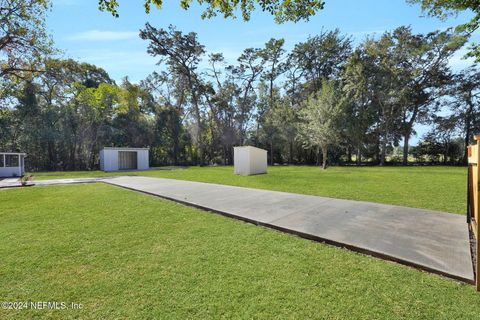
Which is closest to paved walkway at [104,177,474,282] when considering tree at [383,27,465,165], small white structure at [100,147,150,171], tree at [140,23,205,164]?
small white structure at [100,147,150,171]

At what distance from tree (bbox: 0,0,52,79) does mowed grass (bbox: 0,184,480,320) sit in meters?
12.2

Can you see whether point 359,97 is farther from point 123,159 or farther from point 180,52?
point 123,159

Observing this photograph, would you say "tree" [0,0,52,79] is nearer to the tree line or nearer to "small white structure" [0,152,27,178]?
the tree line

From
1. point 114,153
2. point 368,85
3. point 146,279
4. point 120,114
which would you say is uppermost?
point 368,85

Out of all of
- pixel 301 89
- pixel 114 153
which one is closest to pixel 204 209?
pixel 114 153

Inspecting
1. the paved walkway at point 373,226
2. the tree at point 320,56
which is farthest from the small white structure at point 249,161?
the tree at point 320,56

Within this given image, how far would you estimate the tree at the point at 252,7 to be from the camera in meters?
2.88

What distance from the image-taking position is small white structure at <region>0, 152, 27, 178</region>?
1459 centimetres

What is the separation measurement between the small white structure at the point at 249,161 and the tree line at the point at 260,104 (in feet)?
16.4

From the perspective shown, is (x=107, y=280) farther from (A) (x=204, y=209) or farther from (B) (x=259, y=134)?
(B) (x=259, y=134)

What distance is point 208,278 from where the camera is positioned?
232cm

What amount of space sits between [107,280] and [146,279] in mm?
373

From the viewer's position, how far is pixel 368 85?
2142cm

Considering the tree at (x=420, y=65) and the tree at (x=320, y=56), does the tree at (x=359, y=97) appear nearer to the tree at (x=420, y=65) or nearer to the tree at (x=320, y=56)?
the tree at (x=420, y=65)
